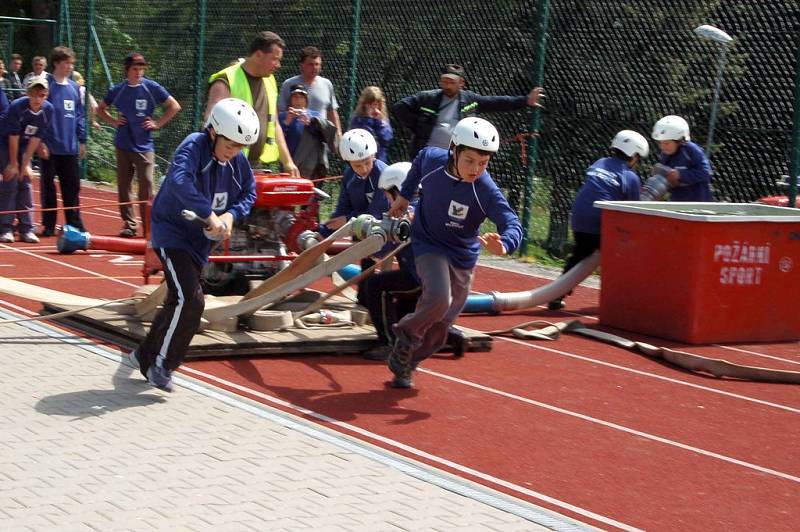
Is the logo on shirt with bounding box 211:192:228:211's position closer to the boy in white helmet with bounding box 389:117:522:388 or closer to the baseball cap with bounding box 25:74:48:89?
the boy in white helmet with bounding box 389:117:522:388

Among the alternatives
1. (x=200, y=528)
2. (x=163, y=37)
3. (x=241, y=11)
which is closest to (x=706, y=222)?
(x=200, y=528)

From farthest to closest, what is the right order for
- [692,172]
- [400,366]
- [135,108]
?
1. [135,108]
2. [692,172]
3. [400,366]

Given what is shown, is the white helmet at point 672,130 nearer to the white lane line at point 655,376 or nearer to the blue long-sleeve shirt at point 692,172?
the blue long-sleeve shirt at point 692,172

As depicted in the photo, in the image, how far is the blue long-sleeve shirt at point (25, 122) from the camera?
14.8 meters

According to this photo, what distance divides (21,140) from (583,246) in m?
6.79

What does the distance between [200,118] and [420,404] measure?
44.9ft

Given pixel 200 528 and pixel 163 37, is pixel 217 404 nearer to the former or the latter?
pixel 200 528

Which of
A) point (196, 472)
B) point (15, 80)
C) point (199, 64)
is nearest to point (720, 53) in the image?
point (199, 64)

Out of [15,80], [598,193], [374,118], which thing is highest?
[15,80]

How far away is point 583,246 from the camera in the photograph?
1226 cm

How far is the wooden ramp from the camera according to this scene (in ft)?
29.3

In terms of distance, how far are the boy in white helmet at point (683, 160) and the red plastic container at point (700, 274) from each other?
984 millimetres

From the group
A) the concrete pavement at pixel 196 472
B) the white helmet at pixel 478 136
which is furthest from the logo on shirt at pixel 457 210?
the concrete pavement at pixel 196 472

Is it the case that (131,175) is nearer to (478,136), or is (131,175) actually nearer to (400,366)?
(400,366)
